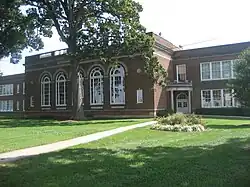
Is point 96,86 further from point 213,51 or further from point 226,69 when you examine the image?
point 226,69

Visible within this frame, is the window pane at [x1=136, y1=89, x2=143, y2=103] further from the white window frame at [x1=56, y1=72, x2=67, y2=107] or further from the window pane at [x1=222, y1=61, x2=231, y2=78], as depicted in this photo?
the white window frame at [x1=56, y1=72, x2=67, y2=107]

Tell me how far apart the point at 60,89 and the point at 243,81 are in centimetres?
2949

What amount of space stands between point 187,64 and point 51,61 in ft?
62.9

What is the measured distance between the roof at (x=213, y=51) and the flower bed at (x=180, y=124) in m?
22.1

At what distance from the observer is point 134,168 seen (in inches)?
373

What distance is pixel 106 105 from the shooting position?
44844mm

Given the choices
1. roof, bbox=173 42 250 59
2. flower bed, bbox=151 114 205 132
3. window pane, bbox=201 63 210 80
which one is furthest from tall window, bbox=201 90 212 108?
flower bed, bbox=151 114 205 132

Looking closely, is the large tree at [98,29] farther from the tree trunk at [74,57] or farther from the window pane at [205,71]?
the window pane at [205,71]

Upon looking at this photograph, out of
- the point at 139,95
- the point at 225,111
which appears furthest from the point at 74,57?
the point at 225,111

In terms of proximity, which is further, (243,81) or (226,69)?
(226,69)

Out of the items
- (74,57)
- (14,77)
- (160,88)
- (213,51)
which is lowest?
(160,88)

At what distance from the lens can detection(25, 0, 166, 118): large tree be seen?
33656 millimetres

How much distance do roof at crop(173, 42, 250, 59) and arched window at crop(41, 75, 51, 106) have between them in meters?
18.6

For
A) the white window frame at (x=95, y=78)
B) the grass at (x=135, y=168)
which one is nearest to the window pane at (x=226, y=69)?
the white window frame at (x=95, y=78)
